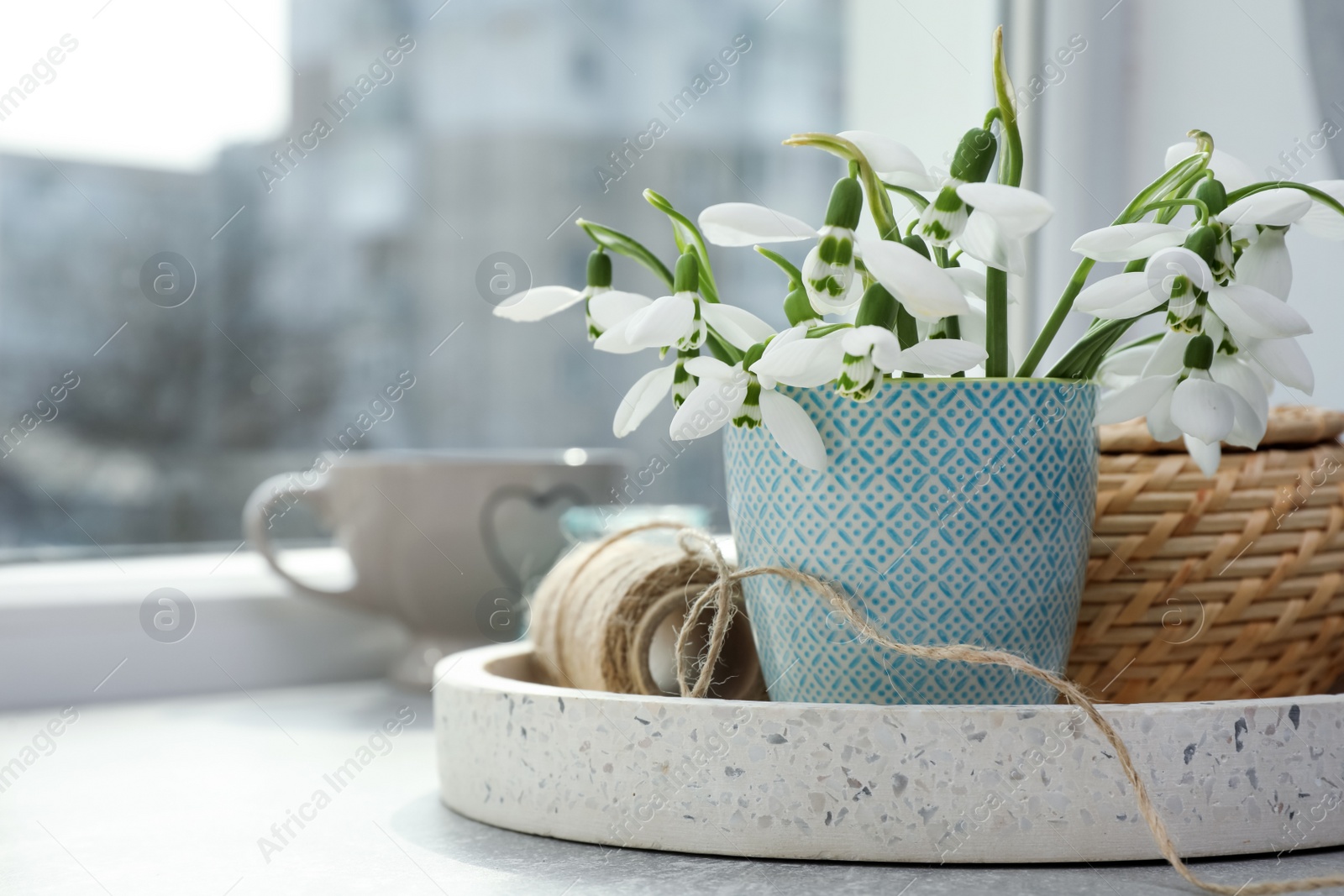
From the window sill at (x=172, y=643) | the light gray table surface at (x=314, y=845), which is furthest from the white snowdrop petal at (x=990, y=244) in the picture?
the window sill at (x=172, y=643)

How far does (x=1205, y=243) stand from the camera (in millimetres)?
382

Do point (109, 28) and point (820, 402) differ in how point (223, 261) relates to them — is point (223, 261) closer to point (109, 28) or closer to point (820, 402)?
point (109, 28)

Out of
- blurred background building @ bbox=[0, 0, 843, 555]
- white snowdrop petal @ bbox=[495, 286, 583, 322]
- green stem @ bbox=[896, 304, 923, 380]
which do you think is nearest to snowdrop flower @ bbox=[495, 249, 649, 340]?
white snowdrop petal @ bbox=[495, 286, 583, 322]

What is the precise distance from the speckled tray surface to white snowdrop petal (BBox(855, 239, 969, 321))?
0.14 metres

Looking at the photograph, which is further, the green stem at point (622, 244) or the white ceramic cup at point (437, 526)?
the white ceramic cup at point (437, 526)

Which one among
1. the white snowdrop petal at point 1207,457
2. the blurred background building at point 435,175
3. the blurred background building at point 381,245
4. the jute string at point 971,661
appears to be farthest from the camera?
the blurred background building at point 381,245

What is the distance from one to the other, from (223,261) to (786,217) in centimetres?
89

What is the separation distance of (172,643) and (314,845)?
18.4 inches

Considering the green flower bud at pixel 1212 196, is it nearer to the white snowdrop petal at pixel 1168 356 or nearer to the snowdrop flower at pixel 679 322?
the white snowdrop petal at pixel 1168 356

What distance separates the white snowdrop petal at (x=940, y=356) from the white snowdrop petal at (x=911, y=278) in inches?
0.7

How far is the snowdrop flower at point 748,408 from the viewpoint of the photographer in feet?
1.31

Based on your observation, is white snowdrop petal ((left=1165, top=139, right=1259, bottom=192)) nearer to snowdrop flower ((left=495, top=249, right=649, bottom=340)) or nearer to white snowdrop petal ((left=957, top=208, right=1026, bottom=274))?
white snowdrop petal ((left=957, top=208, right=1026, bottom=274))

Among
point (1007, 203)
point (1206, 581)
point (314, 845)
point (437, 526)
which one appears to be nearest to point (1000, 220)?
point (1007, 203)

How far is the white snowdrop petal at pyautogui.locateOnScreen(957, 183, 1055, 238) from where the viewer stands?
0.37 m
